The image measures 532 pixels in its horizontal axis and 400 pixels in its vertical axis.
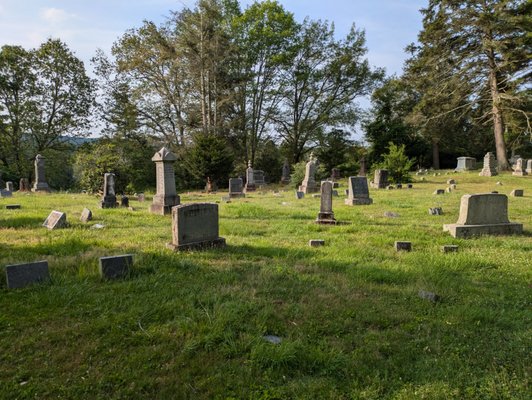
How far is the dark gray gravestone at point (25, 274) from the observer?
4.44m

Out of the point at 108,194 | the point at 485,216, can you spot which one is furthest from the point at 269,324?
the point at 108,194

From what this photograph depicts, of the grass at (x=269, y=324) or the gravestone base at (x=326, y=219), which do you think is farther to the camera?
the gravestone base at (x=326, y=219)

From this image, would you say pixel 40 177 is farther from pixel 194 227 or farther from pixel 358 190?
pixel 194 227

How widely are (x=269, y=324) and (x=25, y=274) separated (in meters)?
3.05

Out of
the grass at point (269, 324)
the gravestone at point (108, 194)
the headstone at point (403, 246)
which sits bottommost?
the grass at point (269, 324)

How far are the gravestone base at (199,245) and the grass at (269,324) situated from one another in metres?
0.16

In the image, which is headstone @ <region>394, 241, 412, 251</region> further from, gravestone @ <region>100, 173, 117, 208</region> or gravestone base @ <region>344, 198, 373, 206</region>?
gravestone @ <region>100, 173, 117, 208</region>

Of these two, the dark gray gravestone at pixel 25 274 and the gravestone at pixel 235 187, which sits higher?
the gravestone at pixel 235 187

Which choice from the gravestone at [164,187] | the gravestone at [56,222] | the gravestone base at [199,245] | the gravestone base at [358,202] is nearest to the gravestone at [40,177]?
the gravestone at [164,187]

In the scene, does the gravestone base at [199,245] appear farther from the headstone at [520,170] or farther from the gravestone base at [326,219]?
the headstone at [520,170]

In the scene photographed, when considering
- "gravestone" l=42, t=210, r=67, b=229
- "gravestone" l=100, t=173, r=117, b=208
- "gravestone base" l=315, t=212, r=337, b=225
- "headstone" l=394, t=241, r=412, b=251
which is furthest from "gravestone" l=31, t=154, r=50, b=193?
"headstone" l=394, t=241, r=412, b=251

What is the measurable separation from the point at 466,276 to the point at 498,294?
723mm

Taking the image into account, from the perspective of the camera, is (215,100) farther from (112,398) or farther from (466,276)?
(112,398)

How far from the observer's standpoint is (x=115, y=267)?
4941 millimetres
